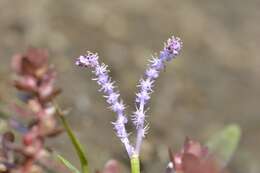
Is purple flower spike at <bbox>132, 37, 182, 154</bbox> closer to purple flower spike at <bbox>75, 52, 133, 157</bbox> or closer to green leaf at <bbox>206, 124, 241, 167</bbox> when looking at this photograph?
purple flower spike at <bbox>75, 52, 133, 157</bbox>

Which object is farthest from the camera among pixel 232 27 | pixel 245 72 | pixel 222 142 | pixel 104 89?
pixel 232 27

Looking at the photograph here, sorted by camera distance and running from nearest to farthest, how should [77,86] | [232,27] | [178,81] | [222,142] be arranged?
[222,142], [77,86], [178,81], [232,27]

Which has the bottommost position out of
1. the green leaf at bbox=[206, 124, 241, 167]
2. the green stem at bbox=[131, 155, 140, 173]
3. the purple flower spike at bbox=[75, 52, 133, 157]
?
the green stem at bbox=[131, 155, 140, 173]

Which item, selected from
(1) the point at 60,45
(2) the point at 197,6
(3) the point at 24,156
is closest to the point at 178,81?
(1) the point at 60,45

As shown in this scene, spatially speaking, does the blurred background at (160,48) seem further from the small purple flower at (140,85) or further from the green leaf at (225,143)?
the small purple flower at (140,85)

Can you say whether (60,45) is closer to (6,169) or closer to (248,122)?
(248,122)

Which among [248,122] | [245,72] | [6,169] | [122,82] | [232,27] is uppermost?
[232,27]

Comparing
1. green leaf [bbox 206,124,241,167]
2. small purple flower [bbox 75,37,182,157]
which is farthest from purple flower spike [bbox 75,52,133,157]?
green leaf [bbox 206,124,241,167]
